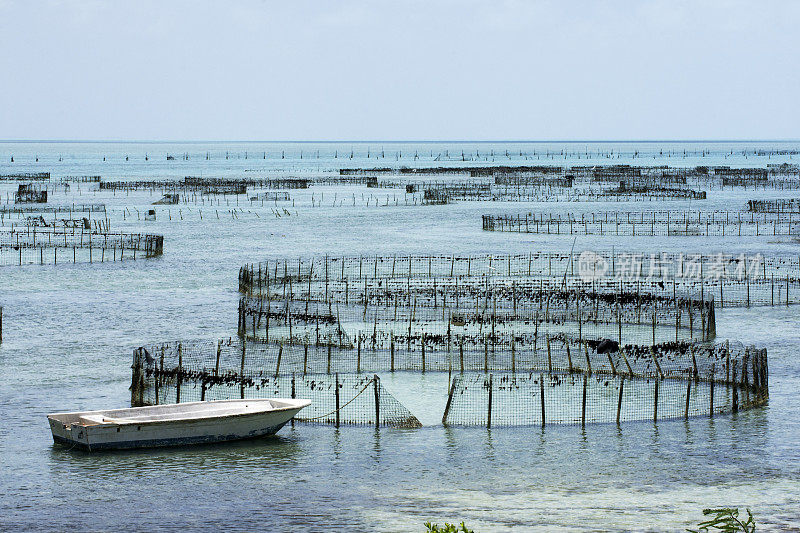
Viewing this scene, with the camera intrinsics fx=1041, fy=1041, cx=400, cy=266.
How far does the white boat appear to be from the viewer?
93.7ft

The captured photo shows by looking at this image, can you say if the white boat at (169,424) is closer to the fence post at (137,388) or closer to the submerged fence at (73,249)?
the fence post at (137,388)

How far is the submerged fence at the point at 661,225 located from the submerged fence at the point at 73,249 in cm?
3094

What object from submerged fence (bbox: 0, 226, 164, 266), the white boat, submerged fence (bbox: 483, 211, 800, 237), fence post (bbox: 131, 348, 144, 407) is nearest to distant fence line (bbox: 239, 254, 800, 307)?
submerged fence (bbox: 0, 226, 164, 266)

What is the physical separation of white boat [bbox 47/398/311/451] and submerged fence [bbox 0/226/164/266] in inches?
1616

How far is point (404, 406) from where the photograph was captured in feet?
110

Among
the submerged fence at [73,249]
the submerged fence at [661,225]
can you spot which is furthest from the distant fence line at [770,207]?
the submerged fence at [73,249]

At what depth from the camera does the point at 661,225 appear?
312 feet

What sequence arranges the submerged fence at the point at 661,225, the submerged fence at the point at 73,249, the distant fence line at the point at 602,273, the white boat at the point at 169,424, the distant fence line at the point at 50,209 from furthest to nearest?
the distant fence line at the point at 50,209 → the submerged fence at the point at 661,225 → the submerged fence at the point at 73,249 → the distant fence line at the point at 602,273 → the white boat at the point at 169,424

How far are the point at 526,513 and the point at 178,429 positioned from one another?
10.2 meters

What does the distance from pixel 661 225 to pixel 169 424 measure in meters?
73.3

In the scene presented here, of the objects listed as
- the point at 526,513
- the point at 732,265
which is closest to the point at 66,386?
the point at 526,513

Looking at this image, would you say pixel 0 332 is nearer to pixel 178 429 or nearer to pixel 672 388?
pixel 178 429

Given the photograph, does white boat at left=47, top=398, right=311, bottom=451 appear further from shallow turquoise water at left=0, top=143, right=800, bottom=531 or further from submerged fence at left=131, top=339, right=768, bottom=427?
submerged fence at left=131, top=339, right=768, bottom=427

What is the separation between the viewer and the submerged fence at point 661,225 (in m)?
87.6
